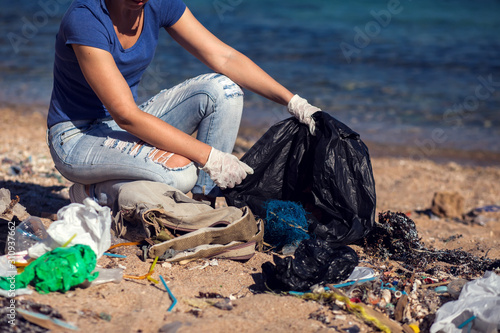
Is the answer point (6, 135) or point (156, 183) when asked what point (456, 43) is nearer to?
point (6, 135)

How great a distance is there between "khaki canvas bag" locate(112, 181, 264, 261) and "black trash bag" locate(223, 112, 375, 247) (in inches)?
14.1

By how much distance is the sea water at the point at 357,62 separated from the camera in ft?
22.9

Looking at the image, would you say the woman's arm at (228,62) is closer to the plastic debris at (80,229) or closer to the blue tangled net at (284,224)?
the blue tangled net at (284,224)

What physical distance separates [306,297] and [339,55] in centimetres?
862

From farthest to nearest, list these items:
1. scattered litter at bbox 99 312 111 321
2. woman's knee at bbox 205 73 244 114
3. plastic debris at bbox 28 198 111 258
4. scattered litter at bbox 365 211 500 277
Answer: woman's knee at bbox 205 73 244 114
scattered litter at bbox 365 211 500 277
plastic debris at bbox 28 198 111 258
scattered litter at bbox 99 312 111 321

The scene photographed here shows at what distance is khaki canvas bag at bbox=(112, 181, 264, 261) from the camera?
251 centimetres

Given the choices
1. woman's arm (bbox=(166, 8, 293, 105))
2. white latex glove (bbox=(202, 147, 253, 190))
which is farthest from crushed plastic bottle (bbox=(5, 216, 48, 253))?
woman's arm (bbox=(166, 8, 293, 105))

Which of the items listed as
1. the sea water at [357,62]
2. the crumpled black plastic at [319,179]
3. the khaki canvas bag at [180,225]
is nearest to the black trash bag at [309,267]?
the crumpled black plastic at [319,179]

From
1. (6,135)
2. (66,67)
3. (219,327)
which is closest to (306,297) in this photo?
(219,327)

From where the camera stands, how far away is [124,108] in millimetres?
2557

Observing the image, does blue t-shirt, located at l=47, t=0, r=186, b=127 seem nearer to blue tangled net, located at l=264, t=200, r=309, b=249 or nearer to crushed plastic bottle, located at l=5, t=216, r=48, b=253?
crushed plastic bottle, located at l=5, t=216, r=48, b=253

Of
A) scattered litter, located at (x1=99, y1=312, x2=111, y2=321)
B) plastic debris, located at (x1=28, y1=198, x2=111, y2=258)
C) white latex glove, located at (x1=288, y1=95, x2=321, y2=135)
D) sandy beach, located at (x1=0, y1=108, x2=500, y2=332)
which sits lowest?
sandy beach, located at (x1=0, y1=108, x2=500, y2=332)

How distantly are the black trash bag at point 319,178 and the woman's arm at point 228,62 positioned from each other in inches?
10.1

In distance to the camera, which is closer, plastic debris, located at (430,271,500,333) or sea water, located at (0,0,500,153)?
plastic debris, located at (430,271,500,333)
